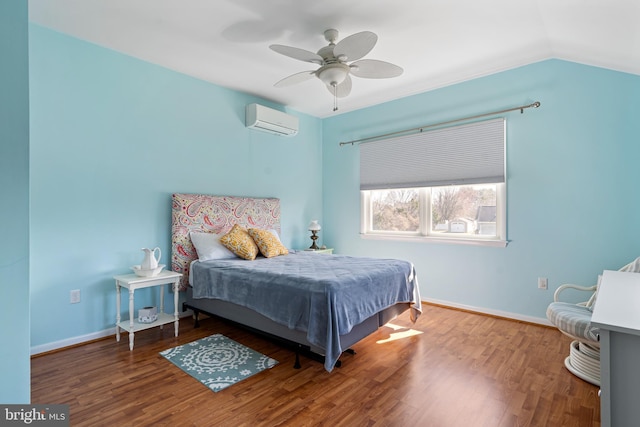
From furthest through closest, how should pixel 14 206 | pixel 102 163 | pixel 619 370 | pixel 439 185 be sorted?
pixel 439 185 < pixel 102 163 < pixel 14 206 < pixel 619 370

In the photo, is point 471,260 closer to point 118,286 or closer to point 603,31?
point 603,31

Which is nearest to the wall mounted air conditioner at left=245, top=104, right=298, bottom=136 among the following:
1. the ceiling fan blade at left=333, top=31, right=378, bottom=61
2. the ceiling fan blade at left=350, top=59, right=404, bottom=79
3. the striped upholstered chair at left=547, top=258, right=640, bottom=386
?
the ceiling fan blade at left=350, top=59, right=404, bottom=79

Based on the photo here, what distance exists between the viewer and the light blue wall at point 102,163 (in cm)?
267

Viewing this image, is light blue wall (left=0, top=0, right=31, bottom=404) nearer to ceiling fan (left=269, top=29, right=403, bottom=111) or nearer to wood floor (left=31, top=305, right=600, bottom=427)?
wood floor (left=31, top=305, right=600, bottom=427)

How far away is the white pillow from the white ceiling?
1880 millimetres

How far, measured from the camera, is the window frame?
3.55 meters

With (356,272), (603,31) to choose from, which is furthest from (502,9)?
(356,272)

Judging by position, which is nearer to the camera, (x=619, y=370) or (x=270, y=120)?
(x=619, y=370)

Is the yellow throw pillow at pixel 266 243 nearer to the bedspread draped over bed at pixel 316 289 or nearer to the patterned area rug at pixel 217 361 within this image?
the bedspread draped over bed at pixel 316 289

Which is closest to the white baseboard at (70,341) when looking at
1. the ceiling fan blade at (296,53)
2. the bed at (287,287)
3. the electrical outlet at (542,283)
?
the bed at (287,287)

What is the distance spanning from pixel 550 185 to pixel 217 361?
3.62 meters

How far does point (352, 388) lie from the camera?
2127mm

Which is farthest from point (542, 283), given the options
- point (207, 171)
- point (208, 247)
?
point (207, 171)

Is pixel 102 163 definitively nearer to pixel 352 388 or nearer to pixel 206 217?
pixel 206 217
